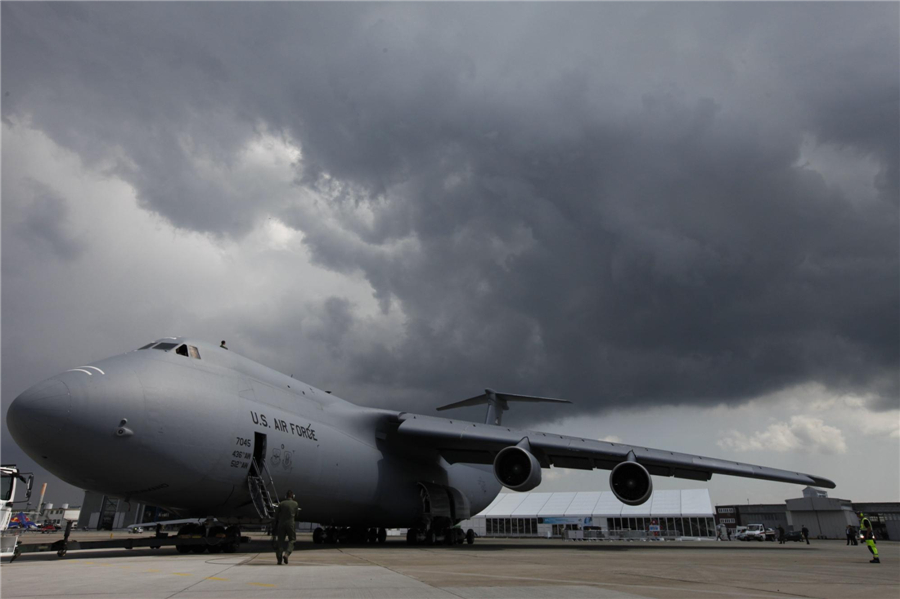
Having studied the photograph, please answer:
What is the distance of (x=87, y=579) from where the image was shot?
6.60 meters

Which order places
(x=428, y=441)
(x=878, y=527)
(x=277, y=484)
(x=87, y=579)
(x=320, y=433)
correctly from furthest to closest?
(x=878, y=527) < (x=428, y=441) < (x=320, y=433) < (x=277, y=484) < (x=87, y=579)

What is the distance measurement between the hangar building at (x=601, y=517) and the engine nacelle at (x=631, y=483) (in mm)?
24039

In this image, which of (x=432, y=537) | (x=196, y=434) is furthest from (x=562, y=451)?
(x=196, y=434)

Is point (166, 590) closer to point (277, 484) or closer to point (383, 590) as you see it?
point (383, 590)

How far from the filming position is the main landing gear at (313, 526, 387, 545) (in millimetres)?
18984

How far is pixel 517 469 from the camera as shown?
16.2 m

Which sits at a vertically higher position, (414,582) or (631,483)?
(631,483)

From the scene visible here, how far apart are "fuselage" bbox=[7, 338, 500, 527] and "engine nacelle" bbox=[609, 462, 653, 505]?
7051mm

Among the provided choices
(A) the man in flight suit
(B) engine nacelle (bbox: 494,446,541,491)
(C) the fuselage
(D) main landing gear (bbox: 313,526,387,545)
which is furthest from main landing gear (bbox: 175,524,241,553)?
(B) engine nacelle (bbox: 494,446,541,491)

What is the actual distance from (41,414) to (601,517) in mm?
40834

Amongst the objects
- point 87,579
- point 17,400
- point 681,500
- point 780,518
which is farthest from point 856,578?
point 780,518

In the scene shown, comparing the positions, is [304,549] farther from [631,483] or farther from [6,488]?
[631,483]

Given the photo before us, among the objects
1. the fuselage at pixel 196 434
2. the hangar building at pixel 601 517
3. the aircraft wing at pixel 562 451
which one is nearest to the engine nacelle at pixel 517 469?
the aircraft wing at pixel 562 451

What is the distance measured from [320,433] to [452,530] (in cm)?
703
